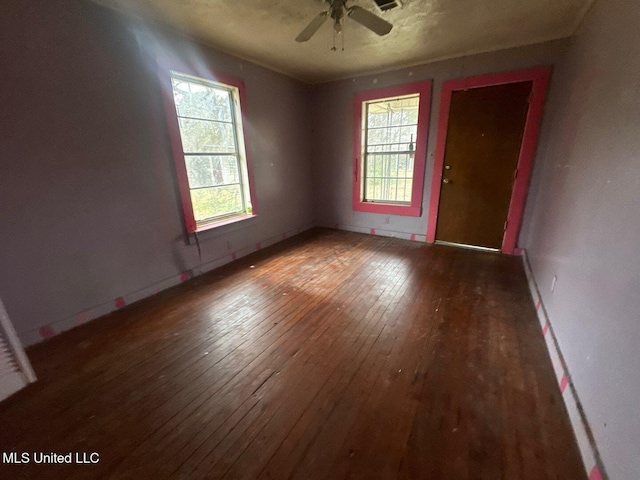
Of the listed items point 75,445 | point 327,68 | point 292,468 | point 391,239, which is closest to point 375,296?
point 292,468

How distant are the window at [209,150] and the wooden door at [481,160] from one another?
2807mm

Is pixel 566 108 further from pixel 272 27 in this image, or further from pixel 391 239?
pixel 272 27

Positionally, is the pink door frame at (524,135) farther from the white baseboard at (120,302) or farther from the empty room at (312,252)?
the white baseboard at (120,302)

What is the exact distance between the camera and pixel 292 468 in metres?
1.12

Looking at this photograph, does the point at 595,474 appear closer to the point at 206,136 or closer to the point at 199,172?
the point at 199,172

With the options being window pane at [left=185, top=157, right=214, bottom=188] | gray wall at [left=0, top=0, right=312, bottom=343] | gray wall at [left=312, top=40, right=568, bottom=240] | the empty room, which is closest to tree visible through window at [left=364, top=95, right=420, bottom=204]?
the empty room

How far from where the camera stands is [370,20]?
185 cm

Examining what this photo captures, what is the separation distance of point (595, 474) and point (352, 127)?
13.8ft

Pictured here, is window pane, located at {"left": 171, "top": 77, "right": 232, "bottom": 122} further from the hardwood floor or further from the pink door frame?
the pink door frame


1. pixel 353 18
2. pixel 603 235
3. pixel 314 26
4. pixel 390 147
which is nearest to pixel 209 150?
pixel 314 26

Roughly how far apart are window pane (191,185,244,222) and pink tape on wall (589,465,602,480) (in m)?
3.41

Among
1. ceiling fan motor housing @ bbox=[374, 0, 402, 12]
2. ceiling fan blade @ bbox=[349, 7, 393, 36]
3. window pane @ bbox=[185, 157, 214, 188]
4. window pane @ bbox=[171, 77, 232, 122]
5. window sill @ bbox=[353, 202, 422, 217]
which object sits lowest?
window sill @ bbox=[353, 202, 422, 217]

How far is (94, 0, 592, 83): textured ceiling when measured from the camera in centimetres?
210

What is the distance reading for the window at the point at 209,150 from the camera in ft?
8.89
